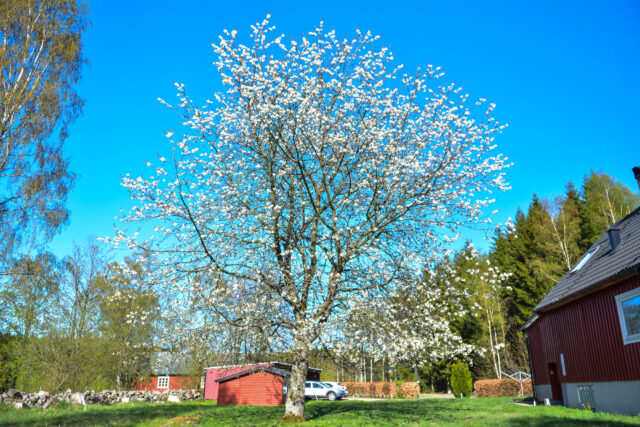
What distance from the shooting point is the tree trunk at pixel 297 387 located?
1081cm

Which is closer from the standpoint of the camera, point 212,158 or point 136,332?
point 212,158

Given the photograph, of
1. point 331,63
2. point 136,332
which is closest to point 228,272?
point 331,63

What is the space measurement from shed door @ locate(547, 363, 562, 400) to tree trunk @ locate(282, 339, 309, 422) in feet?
41.0

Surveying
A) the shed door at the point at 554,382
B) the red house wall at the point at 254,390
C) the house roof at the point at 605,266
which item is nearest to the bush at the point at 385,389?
the red house wall at the point at 254,390

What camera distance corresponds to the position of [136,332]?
26031mm

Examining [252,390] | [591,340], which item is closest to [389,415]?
[591,340]

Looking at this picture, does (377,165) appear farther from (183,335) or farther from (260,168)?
(183,335)

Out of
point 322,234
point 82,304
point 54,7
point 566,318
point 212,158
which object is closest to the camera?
point 212,158

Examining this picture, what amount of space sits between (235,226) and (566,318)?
12906mm

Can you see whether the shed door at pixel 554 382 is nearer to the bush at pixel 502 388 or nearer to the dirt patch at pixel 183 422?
the bush at pixel 502 388

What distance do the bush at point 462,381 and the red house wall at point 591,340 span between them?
16.4m

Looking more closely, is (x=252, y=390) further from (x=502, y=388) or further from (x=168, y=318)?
(x=168, y=318)

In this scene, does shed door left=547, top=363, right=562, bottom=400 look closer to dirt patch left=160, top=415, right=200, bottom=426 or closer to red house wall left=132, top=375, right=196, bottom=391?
dirt patch left=160, top=415, right=200, bottom=426

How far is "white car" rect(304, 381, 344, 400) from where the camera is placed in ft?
104
